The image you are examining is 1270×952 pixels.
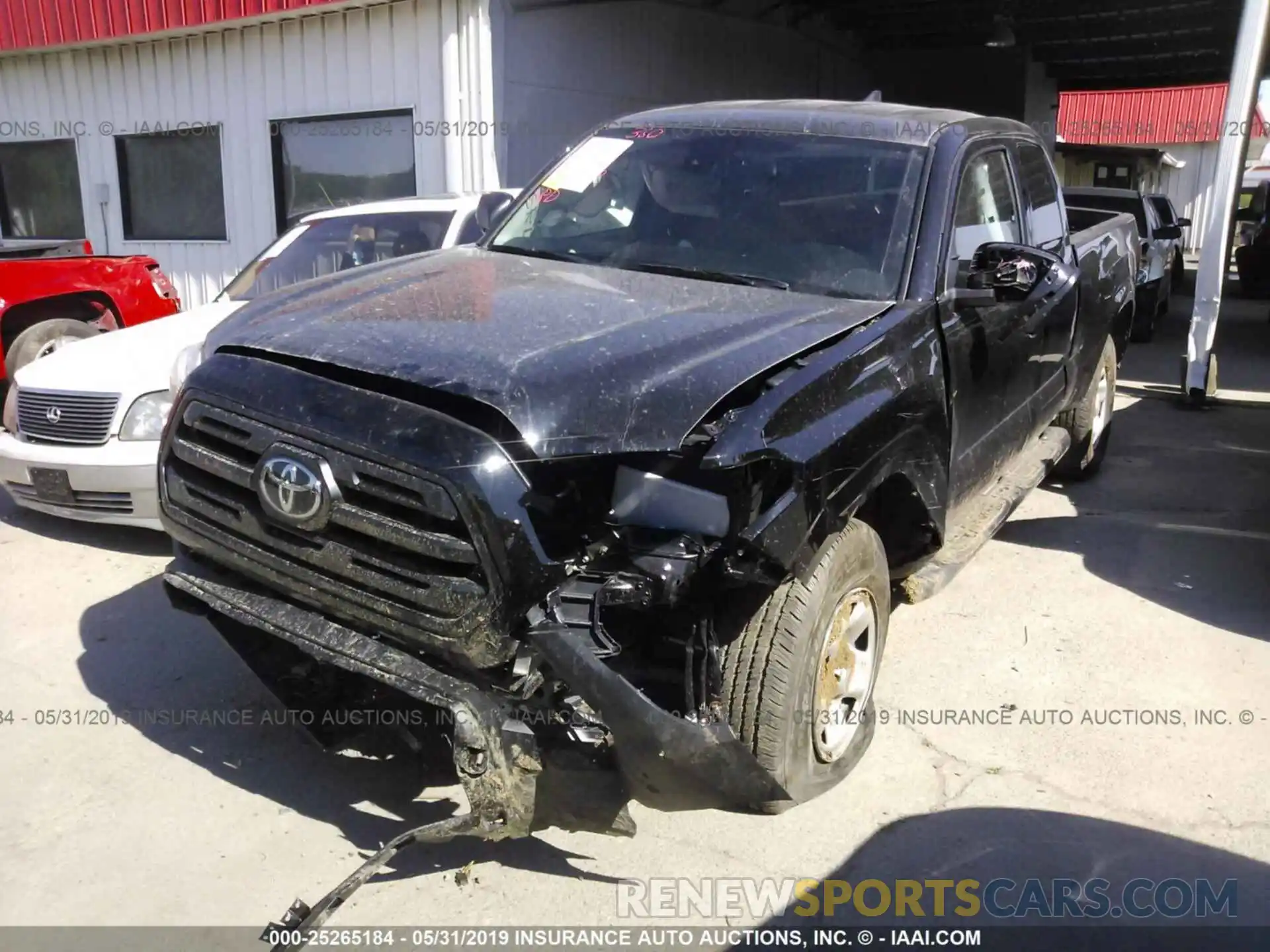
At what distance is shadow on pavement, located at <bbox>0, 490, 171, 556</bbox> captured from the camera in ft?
19.1

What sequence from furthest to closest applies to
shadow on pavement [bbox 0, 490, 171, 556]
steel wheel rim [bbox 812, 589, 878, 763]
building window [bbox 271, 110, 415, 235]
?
1. building window [bbox 271, 110, 415, 235]
2. shadow on pavement [bbox 0, 490, 171, 556]
3. steel wheel rim [bbox 812, 589, 878, 763]

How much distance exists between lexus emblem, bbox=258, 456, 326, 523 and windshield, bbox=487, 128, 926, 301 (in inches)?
61.1

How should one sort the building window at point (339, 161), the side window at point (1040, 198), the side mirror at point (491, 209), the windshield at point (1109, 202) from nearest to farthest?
the side mirror at point (491, 209) → the side window at point (1040, 198) → the building window at point (339, 161) → the windshield at point (1109, 202)

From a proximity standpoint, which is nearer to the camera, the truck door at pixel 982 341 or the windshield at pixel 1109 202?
the truck door at pixel 982 341

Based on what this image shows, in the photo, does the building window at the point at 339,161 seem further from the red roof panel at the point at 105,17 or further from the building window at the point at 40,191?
the building window at the point at 40,191

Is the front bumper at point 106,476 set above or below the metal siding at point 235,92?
below

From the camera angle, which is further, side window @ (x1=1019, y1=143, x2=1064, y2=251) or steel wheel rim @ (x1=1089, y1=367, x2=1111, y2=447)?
steel wheel rim @ (x1=1089, y1=367, x2=1111, y2=447)

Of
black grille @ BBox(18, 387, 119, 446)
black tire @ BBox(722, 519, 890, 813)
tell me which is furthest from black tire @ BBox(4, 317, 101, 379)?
black tire @ BBox(722, 519, 890, 813)

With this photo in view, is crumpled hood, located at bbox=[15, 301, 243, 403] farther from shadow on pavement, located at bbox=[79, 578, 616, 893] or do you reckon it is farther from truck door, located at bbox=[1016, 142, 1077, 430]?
truck door, located at bbox=[1016, 142, 1077, 430]

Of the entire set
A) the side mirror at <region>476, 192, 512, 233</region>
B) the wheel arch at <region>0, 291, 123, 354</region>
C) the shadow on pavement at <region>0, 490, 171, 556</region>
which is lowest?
the shadow on pavement at <region>0, 490, 171, 556</region>

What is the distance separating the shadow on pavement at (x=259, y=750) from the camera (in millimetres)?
3256

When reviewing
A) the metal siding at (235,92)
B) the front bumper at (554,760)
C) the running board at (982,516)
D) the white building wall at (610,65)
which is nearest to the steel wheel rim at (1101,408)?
the running board at (982,516)

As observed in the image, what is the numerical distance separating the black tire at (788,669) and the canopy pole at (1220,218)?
Result: 297 inches

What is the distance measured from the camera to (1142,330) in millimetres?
13203
